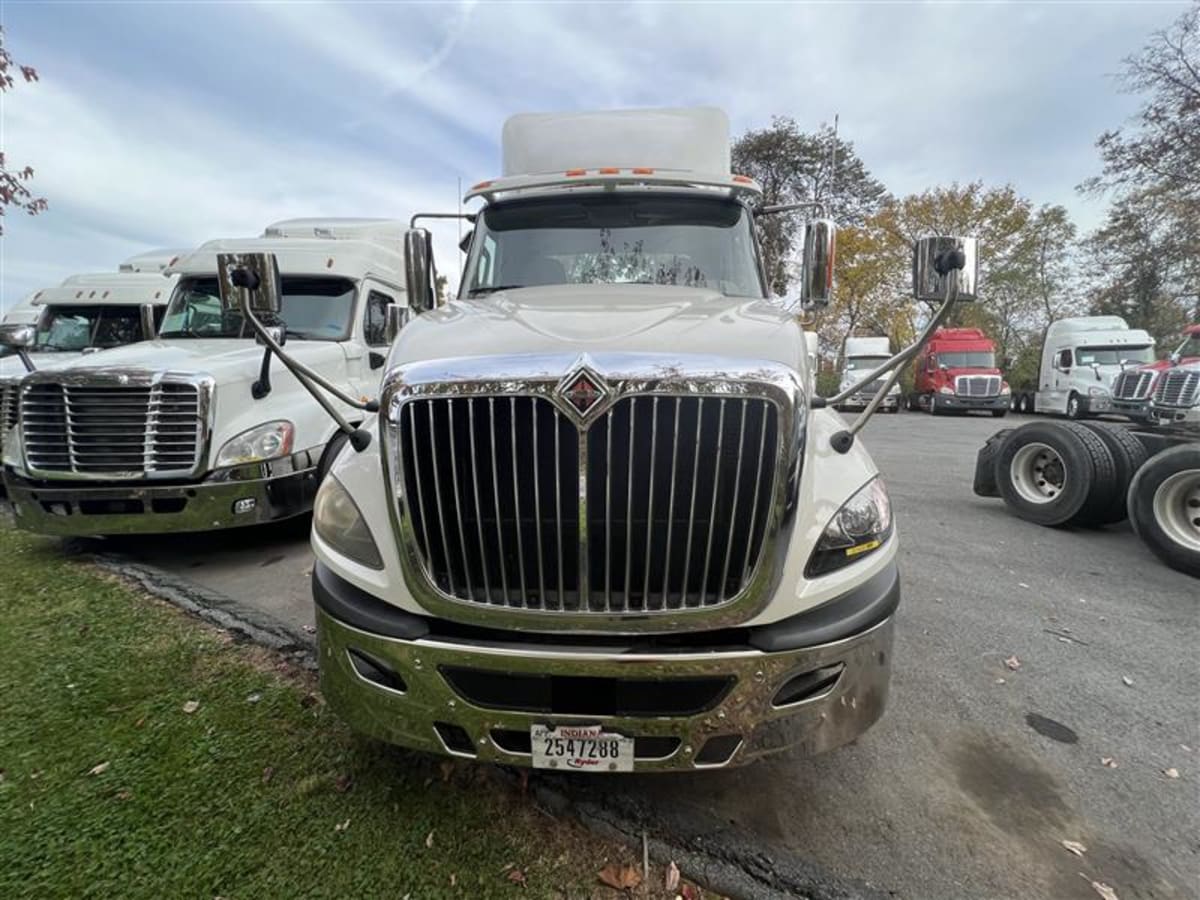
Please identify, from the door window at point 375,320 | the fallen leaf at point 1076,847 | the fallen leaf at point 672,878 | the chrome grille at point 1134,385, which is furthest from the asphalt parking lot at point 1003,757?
the chrome grille at point 1134,385

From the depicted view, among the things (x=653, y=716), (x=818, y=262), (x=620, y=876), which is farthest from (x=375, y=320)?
(x=620, y=876)

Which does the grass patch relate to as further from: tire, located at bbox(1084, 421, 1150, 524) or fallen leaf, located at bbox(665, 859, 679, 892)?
tire, located at bbox(1084, 421, 1150, 524)

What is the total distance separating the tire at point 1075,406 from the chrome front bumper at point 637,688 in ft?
73.8

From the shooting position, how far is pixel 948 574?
4.64 m

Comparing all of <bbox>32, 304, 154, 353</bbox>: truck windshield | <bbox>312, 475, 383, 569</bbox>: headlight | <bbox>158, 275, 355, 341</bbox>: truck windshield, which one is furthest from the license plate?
<bbox>32, 304, 154, 353</bbox>: truck windshield

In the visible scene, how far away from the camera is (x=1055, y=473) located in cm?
598

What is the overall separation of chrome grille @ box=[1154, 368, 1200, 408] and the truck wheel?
6968 millimetres

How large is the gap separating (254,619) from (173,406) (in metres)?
1.87

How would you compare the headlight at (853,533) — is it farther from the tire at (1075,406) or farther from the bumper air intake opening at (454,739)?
the tire at (1075,406)

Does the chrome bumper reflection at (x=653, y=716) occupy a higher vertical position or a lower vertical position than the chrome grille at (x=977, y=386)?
lower

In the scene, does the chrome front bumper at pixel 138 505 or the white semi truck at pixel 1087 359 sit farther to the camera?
the white semi truck at pixel 1087 359

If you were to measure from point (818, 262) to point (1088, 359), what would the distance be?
2094 centimetres

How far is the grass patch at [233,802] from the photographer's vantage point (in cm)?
193

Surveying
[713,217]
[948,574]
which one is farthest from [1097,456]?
[713,217]
